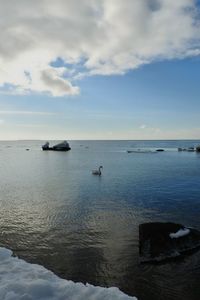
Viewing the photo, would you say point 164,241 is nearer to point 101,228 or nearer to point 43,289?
point 101,228

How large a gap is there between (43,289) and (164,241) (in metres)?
8.03

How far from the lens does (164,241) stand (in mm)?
15734

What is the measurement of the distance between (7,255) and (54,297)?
5.42m

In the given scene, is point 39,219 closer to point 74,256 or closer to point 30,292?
point 74,256

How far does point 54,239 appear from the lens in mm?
18312

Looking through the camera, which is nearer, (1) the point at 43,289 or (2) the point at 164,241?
(1) the point at 43,289

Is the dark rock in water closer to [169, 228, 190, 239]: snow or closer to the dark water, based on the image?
[169, 228, 190, 239]: snow

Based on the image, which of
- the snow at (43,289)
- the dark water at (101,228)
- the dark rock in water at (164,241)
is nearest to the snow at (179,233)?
the dark rock in water at (164,241)

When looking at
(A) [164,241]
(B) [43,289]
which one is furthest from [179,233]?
(B) [43,289]

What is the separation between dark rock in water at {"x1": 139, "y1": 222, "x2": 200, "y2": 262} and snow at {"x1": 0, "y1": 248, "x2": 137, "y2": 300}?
16.3 feet

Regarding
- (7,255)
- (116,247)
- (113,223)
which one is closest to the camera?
(7,255)

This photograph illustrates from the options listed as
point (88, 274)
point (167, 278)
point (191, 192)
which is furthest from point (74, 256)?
point (191, 192)

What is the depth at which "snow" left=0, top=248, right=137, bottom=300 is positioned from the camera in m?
9.66

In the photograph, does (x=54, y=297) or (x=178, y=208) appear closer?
(x=54, y=297)
